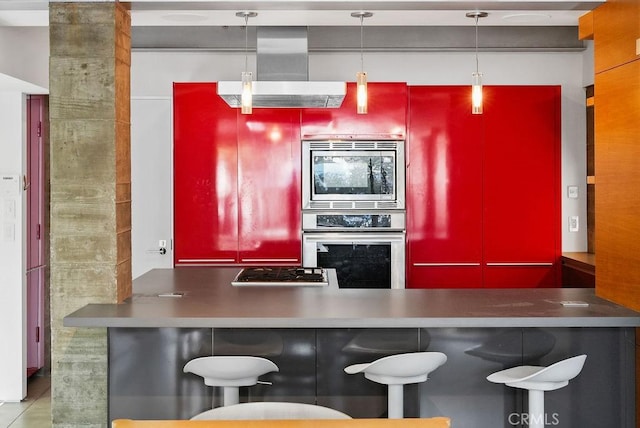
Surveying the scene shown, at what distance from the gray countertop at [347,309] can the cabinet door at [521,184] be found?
172 cm

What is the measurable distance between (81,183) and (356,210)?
2443 mm

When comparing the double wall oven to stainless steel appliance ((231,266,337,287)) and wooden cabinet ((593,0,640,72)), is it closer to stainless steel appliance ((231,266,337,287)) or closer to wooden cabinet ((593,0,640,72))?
stainless steel appliance ((231,266,337,287))

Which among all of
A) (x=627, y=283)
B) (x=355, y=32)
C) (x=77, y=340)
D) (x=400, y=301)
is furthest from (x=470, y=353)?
(x=355, y=32)

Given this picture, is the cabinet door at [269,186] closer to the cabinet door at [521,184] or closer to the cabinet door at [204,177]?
the cabinet door at [204,177]

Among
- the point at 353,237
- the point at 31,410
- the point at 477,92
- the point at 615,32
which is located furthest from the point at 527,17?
the point at 31,410

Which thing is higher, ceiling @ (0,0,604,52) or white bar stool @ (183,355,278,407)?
ceiling @ (0,0,604,52)

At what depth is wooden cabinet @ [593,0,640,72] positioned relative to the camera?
10.6ft

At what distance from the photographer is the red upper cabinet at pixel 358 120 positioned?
17.8 ft

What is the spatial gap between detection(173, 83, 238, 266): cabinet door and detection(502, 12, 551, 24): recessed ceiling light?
2.28 meters

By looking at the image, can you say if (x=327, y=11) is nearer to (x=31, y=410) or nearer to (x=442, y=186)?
(x=442, y=186)

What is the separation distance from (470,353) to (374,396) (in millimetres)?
490

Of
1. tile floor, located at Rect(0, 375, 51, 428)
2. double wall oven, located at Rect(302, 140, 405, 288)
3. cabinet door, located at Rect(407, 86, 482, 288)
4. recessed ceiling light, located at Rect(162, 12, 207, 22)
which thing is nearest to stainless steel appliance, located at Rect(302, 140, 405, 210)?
double wall oven, located at Rect(302, 140, 405, 288)

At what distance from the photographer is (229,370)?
307cm

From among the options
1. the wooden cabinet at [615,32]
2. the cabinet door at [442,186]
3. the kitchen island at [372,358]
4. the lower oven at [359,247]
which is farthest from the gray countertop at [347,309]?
the cabinet door at [442,186]
